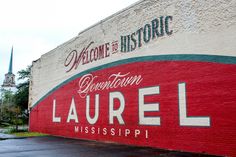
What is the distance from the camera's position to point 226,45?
10133mm

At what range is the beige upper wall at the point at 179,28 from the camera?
407 inches

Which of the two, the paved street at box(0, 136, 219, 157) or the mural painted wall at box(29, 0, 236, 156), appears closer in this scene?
the mural painted wall at box(29, 0, 236, 156)

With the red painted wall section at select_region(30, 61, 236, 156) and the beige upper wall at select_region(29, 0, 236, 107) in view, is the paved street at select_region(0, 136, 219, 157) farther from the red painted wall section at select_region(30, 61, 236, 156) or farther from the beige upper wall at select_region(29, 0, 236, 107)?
the beige upper wall at select_region(29, 0, 236, 107)

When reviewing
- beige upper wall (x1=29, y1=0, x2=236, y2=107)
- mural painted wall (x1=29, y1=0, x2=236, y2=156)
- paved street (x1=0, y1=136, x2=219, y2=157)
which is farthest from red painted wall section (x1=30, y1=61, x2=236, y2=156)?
paved street (x1=0, y1=136, x2=219, y2=157)

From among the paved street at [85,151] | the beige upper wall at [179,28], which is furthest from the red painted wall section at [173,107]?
the paved street at [85,151]

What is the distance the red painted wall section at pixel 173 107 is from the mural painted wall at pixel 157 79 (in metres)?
0.03

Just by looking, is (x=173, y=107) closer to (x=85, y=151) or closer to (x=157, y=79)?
(x=157, y=79)

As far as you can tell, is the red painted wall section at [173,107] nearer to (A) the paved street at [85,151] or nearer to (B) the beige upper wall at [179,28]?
(B) the beige upper wall at [179,28]

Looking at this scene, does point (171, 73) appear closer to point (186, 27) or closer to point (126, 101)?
point (186, 27)

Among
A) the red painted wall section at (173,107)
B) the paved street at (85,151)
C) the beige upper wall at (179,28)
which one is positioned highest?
the beige upper wall at (179,28)

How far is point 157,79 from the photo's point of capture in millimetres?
12719

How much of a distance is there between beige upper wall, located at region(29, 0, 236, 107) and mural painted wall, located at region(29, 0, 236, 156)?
0.04 meters

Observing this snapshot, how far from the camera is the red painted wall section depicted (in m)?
9.96

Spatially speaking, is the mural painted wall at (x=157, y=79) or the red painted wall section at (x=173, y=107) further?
the mural painted wall at (x=157, y=79)
